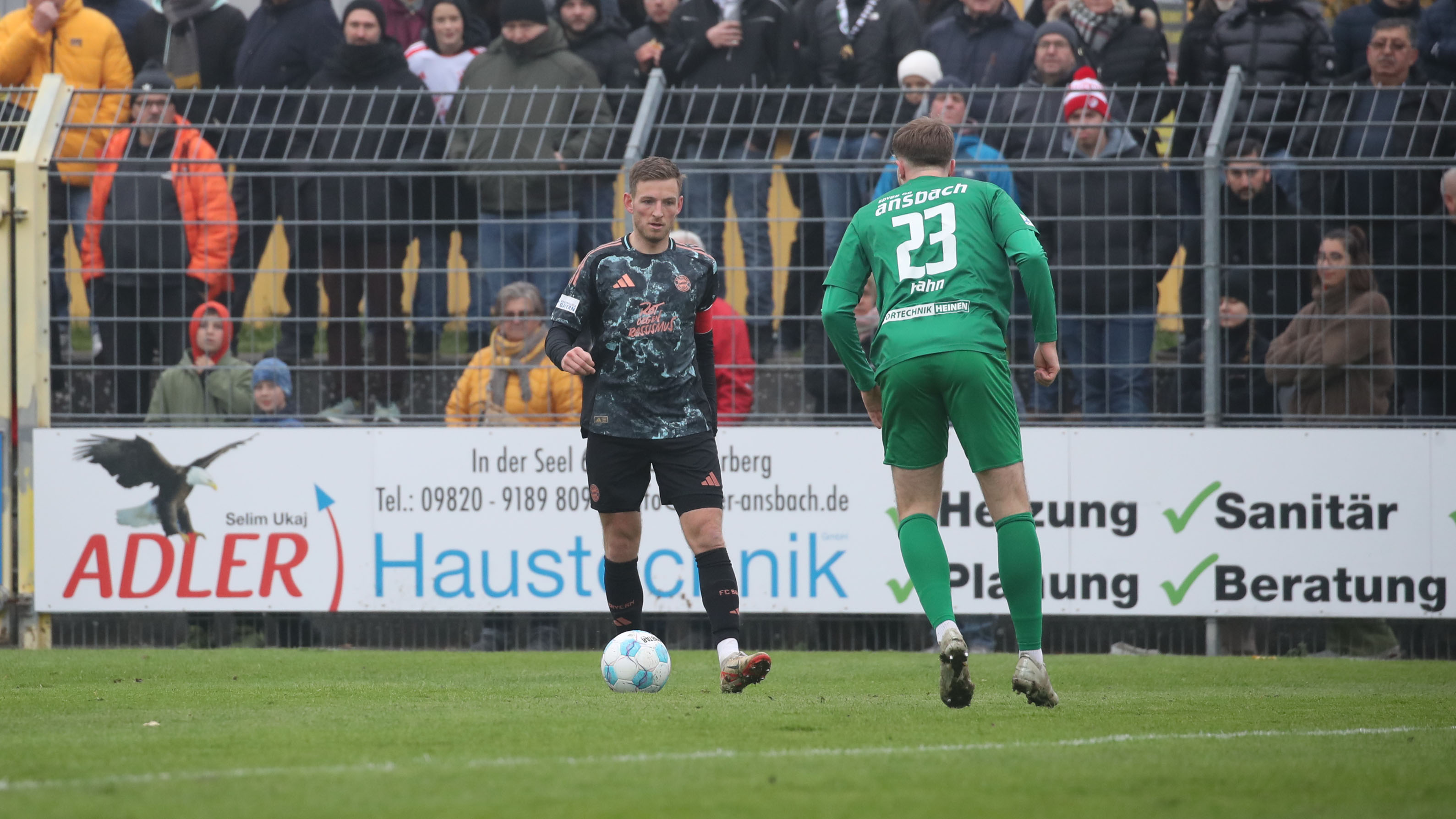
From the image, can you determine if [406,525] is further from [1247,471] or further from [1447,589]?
[1447,589]

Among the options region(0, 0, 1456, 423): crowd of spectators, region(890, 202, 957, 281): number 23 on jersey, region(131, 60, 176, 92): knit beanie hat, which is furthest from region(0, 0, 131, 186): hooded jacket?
region(890, 202, 957, 281): number 23 on jersey

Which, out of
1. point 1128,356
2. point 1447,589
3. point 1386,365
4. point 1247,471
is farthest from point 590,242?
point 1447,589

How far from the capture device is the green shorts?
18.7 feet

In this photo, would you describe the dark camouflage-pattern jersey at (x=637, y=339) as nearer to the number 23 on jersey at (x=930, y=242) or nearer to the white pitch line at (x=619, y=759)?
the number 23 on jersey at (x=930, y=242)

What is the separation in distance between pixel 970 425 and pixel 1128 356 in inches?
159

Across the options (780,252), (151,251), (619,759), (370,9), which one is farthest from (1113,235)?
(619,759)

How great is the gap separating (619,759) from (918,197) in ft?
8.09

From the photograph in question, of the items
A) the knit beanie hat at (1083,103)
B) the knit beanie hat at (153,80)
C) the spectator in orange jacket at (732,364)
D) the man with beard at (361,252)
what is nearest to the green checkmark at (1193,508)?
the knit beanie hat at (1083,103)

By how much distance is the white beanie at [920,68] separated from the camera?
10.8m

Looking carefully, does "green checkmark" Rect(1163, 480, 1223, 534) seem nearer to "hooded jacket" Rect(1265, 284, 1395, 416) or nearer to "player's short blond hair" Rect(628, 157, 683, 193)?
"hooded jacket" Rect(1265, 284, 1395, 416)

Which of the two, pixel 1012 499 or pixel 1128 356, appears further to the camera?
pixel 1128 356

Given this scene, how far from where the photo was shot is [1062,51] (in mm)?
Result: 10742

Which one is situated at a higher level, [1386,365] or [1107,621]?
[1386,365]

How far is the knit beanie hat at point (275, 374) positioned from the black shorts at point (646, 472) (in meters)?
3.67
